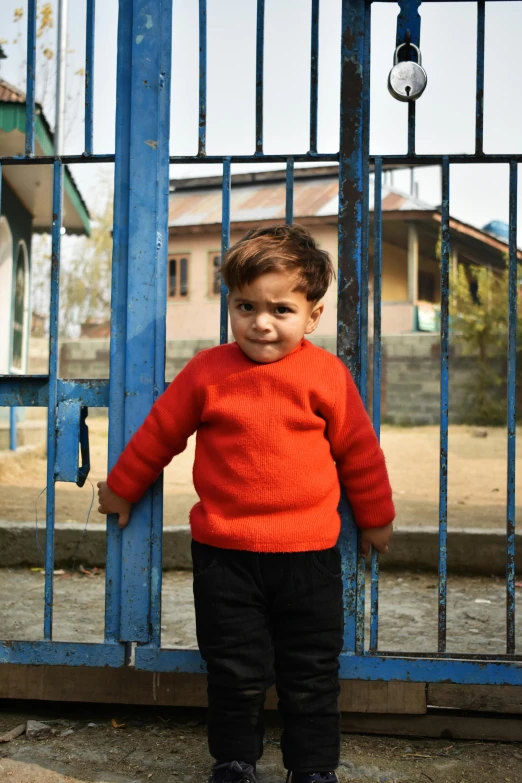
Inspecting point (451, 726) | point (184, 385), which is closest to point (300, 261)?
point (184, 385)

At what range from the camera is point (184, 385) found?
1970 mm

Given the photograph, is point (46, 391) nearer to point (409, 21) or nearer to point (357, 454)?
point (357, 454)

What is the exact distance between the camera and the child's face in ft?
6.13

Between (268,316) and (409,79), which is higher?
(409,79)

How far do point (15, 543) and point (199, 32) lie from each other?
309 cm

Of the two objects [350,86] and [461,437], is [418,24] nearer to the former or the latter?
[350,86]

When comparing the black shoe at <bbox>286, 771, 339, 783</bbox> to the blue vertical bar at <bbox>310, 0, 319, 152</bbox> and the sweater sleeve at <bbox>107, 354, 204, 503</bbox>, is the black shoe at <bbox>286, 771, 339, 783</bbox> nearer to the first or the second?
the sweater sleeve at <bbox>107, 354, 204, 503</bbox>

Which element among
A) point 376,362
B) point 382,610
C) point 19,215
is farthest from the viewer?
point 19,215

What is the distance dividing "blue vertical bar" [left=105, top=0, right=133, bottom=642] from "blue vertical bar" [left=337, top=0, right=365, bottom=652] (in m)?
0.59

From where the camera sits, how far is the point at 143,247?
2.13m

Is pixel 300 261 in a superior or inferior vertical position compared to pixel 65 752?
superior

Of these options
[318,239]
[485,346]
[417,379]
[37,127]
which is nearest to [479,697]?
[37,127]

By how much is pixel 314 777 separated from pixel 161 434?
2.95 feet

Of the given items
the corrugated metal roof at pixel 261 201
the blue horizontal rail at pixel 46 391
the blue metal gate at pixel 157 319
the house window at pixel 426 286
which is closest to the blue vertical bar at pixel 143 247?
the blue metal gate at pixel 157 319
